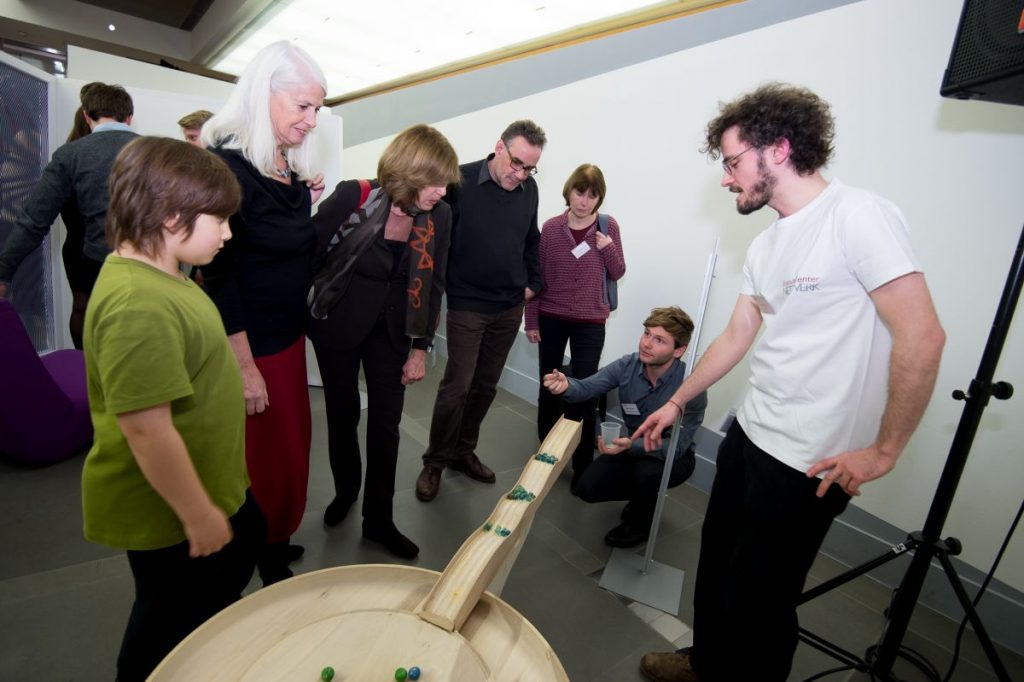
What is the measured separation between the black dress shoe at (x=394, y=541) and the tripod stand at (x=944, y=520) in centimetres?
128

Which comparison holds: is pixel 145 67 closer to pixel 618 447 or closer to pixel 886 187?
pixel 618 447

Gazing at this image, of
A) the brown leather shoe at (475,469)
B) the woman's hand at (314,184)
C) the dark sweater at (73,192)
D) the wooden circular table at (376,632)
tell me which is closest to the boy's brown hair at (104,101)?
the dark sweater at (73,192)

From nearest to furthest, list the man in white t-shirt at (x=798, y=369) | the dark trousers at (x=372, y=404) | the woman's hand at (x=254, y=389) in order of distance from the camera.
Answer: the man in white t-shirt at (x=798, y=369) < the woman's hand at (x=254, y=389) < the dark trousers at (x=372, y=404)

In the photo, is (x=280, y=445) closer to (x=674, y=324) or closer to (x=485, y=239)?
(x=485, y=239)

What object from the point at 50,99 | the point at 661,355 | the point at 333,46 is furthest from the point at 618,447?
the point at 333,46

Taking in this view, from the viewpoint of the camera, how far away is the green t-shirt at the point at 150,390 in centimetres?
76

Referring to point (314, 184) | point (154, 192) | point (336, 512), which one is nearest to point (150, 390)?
point (154, 192)

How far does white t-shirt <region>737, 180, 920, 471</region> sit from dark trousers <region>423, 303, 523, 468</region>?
139cm

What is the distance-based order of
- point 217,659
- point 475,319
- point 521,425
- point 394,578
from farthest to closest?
point 521,425 < point 475,319 < point 394,578 < point 217,659

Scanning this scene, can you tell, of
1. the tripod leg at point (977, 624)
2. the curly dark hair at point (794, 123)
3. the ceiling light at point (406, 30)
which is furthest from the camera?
the ceiling light at point (406, 30)

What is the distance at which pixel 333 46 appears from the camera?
4.65 metres

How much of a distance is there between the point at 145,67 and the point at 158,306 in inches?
193

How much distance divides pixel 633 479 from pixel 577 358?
0.77 m

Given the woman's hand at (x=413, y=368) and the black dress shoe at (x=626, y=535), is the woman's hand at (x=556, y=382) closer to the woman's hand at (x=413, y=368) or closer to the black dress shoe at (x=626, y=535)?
the woman's hand at (x=413, y=368)
